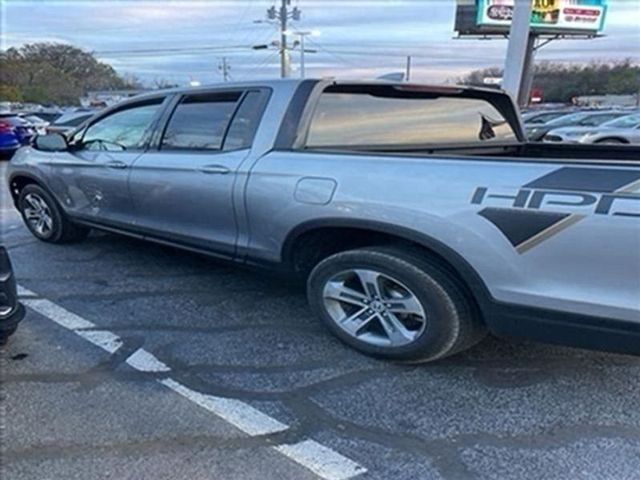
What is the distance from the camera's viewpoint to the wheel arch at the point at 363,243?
8.44 feet

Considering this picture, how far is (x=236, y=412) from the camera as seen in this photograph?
2.58 metres

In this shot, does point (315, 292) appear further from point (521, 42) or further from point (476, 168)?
point (521, 42)

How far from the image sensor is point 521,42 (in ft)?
25.0

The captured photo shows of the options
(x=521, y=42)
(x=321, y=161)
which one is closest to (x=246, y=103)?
(x=321, y=161)

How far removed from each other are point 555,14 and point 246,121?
33463mm

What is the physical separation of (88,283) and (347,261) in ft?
7.90

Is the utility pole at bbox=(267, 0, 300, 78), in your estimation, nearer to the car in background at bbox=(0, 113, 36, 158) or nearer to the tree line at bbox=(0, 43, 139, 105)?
the car in background at bbox=(0, 113, 36, 158)

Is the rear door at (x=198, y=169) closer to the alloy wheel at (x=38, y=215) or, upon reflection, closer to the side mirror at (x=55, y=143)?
the side mirror at (x=55, y=143)

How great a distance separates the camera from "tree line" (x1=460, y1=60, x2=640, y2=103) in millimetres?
69625

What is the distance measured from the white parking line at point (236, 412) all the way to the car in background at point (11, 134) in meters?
12.0

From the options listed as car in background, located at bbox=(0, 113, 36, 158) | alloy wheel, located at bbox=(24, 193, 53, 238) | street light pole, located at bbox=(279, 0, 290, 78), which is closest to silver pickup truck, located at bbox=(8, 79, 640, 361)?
alloy wheel, located at bbox=(24, 193, 53, 238)

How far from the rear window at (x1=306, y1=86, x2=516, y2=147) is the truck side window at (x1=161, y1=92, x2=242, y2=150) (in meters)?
0.68

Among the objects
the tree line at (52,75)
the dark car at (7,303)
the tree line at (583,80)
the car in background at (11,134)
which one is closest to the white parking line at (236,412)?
the dark car at (7,303)

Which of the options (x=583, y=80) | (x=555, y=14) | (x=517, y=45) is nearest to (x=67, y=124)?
(x=517, y=45)
